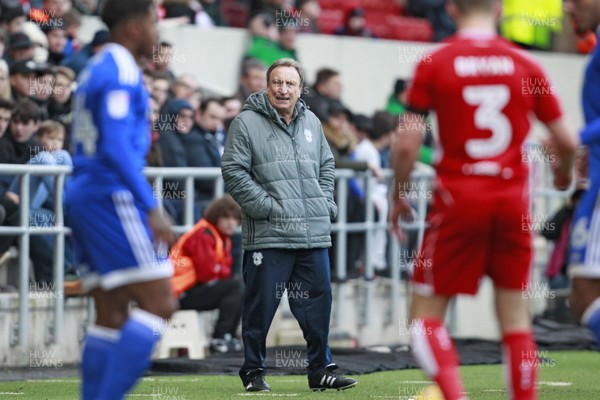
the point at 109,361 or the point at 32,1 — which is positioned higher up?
the point at 32,1

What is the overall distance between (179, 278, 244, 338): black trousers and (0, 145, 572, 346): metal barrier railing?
1.95 feet

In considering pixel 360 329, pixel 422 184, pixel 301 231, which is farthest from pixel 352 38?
pixel 301 231

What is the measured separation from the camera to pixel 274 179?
10.3m

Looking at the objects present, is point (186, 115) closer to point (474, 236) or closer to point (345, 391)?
point (345, 391)

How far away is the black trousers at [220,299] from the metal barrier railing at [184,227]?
593 millimetres

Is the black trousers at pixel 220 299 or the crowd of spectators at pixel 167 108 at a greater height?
the crowd of spectators at pixel 167 108

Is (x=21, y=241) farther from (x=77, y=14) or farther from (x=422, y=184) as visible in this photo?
(x=422, y=184)

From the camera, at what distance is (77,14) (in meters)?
15.8

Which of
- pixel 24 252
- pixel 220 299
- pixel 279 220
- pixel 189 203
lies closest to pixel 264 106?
pixel 279 220

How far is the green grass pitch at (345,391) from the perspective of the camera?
9789mm

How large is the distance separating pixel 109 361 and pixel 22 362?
20.5 feet

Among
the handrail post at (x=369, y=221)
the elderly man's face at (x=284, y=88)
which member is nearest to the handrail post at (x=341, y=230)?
the handrail post at (x=369, y=221)

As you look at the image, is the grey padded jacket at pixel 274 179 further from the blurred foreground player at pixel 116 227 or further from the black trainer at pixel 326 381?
the blurred foreground player at pixel 116 227

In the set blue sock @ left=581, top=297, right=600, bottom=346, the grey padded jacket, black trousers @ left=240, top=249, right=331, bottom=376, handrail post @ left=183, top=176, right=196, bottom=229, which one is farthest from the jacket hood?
blue sock @ left=581, top=297, right=600, bottom=346
